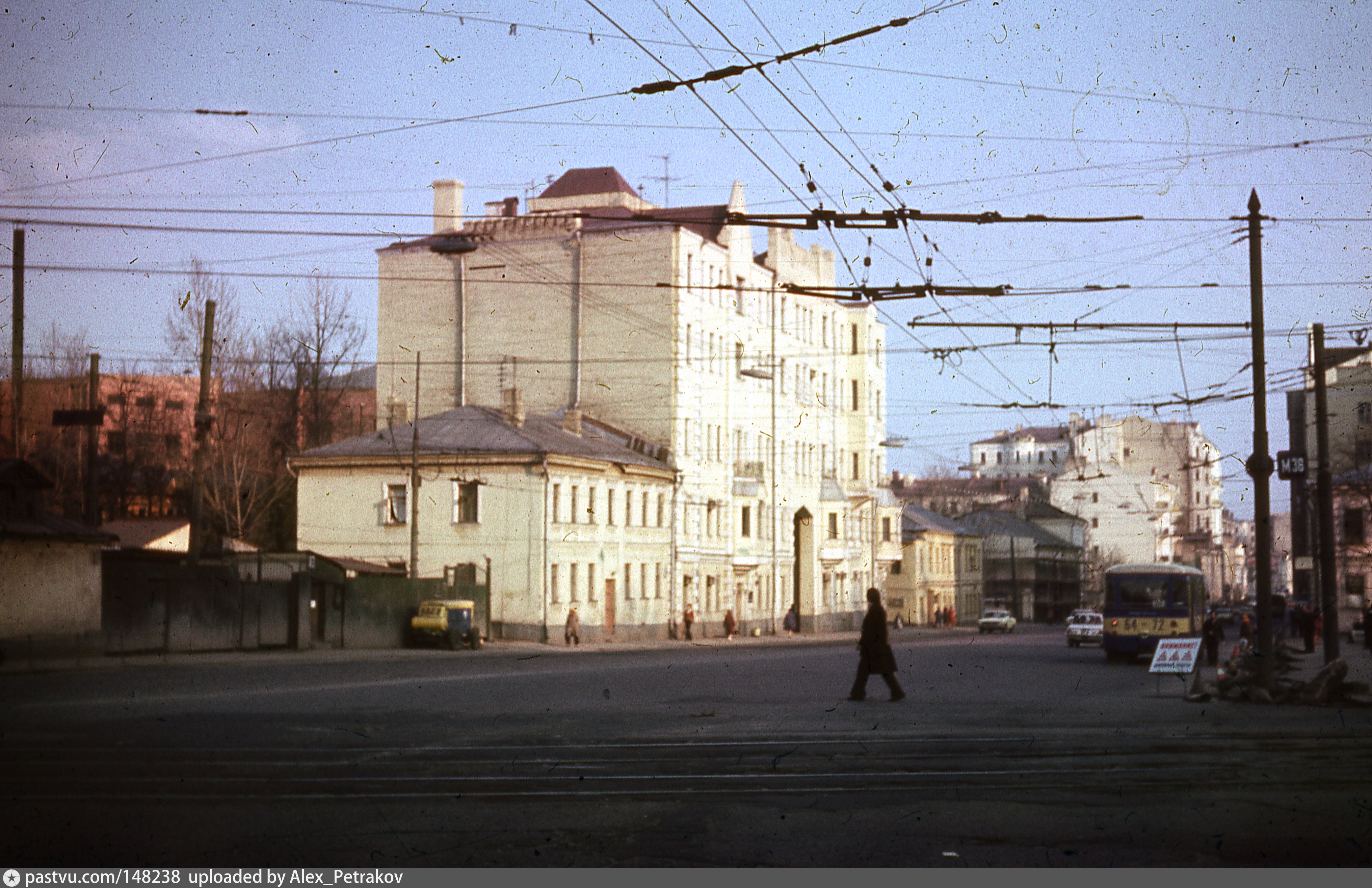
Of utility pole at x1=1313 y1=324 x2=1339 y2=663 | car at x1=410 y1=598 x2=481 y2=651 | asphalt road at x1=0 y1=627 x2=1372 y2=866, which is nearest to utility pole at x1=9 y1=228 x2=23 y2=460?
asphalt road at x1=0 y1=627 x2=1372 y2=866

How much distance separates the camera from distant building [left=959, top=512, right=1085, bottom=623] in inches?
4530

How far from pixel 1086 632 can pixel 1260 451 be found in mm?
33140

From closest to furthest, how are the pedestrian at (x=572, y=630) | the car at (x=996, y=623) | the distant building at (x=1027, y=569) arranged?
the pedestrian at (x=572, y=630) < the car at (x=996, y=623) < the distant building at (x=1027, y=569)

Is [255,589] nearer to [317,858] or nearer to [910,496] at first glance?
[317,858]

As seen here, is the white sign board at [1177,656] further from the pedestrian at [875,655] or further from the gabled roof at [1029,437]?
the gabled roof at [1029,437]

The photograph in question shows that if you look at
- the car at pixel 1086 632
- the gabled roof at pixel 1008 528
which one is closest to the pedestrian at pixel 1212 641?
the car at pixel 1086 632

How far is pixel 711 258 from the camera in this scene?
219 ft

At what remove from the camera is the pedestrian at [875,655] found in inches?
870

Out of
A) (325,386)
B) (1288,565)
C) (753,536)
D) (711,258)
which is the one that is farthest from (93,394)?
(1288,565)

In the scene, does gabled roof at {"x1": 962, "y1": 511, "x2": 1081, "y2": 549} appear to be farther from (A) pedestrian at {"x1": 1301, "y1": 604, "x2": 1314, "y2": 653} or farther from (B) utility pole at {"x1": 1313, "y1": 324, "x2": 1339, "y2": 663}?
(B) utility pole at {"x1": 1313, "y1": 324, "x2": 1339, "y2": 663}

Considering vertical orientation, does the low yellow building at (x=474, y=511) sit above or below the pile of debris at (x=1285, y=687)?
above

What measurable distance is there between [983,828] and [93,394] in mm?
27733

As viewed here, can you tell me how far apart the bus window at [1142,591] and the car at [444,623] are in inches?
815

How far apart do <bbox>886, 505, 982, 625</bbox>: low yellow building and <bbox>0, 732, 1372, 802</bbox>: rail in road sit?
74041mm
